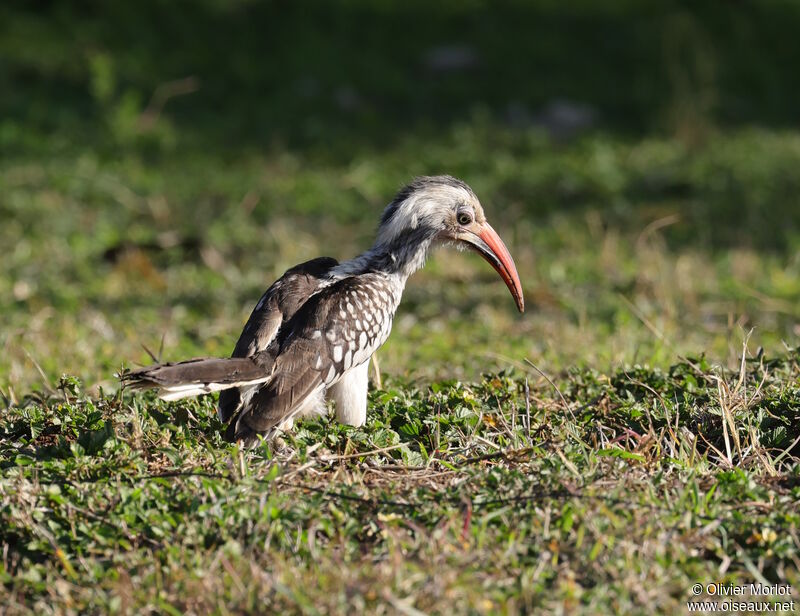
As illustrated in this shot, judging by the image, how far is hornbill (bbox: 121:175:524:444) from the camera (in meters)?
4.30

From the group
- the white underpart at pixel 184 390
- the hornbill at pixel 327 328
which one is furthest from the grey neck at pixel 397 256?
the white underpart at pixel 184 390

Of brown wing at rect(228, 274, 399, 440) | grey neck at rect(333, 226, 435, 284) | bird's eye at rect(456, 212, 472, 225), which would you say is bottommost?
brown wing at rect(228, 274, 399, 440)

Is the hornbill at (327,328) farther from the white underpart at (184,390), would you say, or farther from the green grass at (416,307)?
the green grass at (416,307)

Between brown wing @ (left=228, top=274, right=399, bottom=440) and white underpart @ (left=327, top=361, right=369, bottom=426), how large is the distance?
0.05m

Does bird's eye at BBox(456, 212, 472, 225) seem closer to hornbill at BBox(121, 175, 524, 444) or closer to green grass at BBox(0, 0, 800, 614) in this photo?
hornbill at BBox(121, 175, 524, 444)

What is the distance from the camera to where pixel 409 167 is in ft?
40.4

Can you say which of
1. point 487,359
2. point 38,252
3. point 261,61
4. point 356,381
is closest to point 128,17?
point 261,61

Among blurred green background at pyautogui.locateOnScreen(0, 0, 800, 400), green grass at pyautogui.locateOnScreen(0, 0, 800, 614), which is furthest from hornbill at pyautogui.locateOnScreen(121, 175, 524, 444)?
blurred green background at pyautogui.locateOnScreen(0, 0, 800, 400)

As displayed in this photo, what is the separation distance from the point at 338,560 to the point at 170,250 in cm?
624

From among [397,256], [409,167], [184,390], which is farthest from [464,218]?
[409,167]

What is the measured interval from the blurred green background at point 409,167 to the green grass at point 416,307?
5 centimetres

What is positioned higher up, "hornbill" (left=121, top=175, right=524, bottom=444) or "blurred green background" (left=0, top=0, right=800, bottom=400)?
"blurred green background" (left=0, top=0, right=800, bottom=400)

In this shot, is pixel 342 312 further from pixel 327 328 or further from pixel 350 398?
pixel 350 398

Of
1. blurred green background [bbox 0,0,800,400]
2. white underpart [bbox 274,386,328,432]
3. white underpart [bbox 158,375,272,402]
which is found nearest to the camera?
white underpart [bbox 158,375,272,402]
